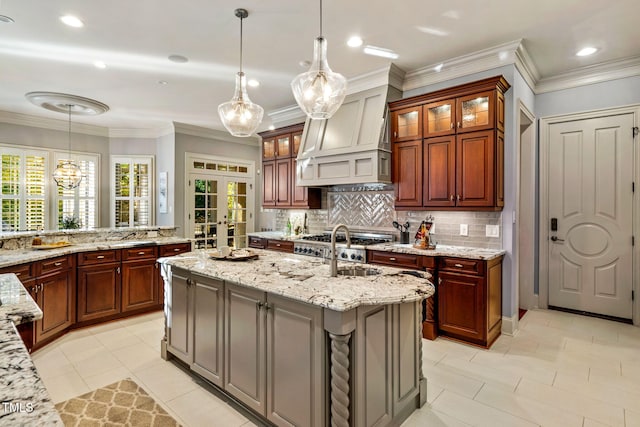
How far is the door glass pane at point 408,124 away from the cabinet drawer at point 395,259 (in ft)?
4.61

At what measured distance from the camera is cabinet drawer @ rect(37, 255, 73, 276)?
338cm

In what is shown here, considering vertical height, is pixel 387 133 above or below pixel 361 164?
above

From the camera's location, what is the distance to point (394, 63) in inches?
154

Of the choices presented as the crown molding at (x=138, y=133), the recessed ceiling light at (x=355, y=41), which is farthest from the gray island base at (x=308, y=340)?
the crown molding at (x=138, y=133)

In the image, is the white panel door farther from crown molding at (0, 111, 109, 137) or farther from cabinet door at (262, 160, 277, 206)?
crown molding at (0, 111, 109, 137)

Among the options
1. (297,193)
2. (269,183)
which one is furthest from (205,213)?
(297,193)

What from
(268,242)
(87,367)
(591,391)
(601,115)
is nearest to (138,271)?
(87,367)

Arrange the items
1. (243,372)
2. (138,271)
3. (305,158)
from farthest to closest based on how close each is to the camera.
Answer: (305,158) → (138,271) → (243,372)

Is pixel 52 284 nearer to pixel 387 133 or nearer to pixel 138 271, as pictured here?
pixel 138 271

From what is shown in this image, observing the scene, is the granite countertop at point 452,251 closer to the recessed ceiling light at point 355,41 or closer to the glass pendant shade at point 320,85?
the glass pendant shade at point 320,85

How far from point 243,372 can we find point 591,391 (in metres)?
2.53

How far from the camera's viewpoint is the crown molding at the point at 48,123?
18.8ft

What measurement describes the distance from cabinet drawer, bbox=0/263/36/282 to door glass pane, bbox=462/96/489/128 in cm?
445

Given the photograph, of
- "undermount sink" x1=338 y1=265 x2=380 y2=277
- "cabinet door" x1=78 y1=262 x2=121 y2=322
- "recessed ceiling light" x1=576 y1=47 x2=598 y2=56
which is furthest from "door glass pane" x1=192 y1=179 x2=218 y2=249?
"recessed ceiling light" x1=576 y1=47 x2=598 y2=56
